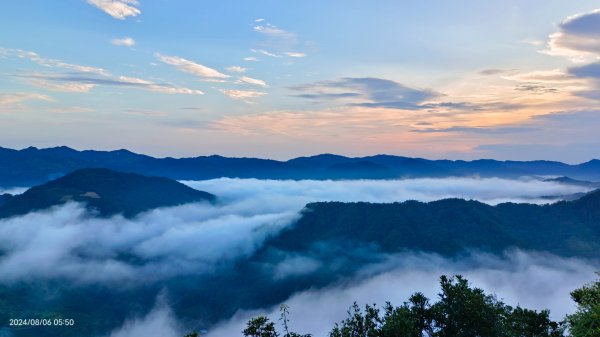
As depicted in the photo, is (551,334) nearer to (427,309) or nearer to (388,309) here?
(427,309)

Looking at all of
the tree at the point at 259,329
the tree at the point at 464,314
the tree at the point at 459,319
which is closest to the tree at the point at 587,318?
the tree at the point at 459,319

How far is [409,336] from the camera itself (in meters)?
51.2

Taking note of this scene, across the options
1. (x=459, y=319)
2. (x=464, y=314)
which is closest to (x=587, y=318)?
(x=464, y=314)

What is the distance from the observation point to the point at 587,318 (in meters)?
47.0

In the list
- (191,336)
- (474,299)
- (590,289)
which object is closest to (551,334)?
(590,289)

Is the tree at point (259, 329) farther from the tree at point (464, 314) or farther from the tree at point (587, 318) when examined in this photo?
the tree at point (587, 318)

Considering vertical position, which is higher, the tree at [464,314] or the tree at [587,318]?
the tree at [587,318]

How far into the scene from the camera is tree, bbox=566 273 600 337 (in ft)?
148

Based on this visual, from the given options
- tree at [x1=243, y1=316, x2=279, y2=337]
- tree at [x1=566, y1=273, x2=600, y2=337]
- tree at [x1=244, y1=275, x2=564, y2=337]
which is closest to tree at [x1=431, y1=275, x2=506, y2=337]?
tree at [x1=244, y1=275, x2=564, y2=337]

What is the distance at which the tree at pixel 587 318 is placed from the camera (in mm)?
45000

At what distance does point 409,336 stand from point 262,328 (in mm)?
22704

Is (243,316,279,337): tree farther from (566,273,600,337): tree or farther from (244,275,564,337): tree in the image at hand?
(566,273,600,337): tree

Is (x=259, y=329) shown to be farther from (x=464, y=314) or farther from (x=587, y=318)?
(x=587, y=318)

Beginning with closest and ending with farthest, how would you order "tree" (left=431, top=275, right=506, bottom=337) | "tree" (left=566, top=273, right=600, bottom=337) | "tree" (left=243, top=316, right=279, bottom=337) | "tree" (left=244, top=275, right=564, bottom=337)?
"tree" (left=566, top=273, right=600, bottom=337) → "tree" (left=243, top=316, right=279, bottom=337) → "tree" (left=244, top=275, right=564, bottom=337) → "tree" (left=431, top=275, right=506, bottom=337)
